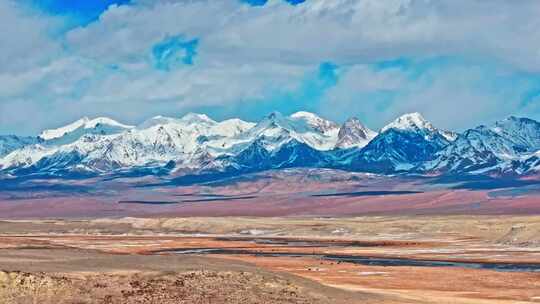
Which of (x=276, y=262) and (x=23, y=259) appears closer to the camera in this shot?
(x=23, y=259)

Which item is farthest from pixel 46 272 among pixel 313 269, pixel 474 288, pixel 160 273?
pixel 313 269

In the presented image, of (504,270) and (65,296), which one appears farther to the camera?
(504,270)

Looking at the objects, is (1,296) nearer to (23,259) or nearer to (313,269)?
(23,259)

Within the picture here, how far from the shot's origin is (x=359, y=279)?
314 ft

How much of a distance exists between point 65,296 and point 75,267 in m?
7.59

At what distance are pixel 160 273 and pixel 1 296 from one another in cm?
1139

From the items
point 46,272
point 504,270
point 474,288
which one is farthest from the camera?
point 504,270

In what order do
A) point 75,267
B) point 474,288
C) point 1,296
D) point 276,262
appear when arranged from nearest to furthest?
1. point 1,296
2. point 75,267
3. point 474,288
4. point 276,262

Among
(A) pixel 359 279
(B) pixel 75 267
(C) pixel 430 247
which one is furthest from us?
(C) pixel 430 247

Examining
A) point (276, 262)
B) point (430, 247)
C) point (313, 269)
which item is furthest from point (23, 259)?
point (430, 247)

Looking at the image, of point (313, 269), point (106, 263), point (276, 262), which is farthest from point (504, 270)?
point (106, 263)

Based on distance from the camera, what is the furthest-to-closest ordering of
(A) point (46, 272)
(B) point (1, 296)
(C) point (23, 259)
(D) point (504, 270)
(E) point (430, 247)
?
1. (E) point (430, 247)
2. (D) point (504, 270)
3. (C) point (23, 259)
4. (A) point (46, 272)
5. (B) point (1, 296)

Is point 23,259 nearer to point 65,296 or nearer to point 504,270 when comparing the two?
point 65,296

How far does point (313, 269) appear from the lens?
11025cm
